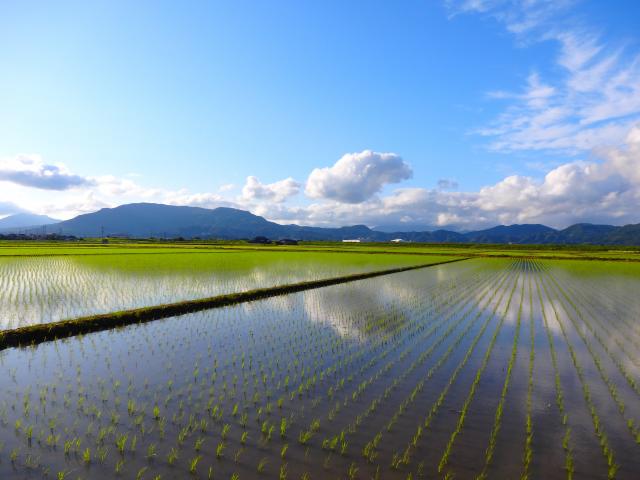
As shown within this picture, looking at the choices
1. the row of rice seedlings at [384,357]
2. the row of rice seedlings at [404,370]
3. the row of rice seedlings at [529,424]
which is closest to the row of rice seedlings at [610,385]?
the row of rice seedlings at [529,424]

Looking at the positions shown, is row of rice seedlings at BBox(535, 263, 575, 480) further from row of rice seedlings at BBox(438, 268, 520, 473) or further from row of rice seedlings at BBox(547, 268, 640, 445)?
row of rice seedlings at BBox(438, 268, 520, 473)

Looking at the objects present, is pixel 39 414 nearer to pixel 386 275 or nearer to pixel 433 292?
pixel 433 292

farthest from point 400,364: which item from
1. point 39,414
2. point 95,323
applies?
point 95,323

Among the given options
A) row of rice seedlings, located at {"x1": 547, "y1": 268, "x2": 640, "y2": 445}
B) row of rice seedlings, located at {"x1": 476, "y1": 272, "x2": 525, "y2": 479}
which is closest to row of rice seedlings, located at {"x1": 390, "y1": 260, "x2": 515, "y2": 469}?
row of rice seedlings, located at {"x1": 476, "y1": 272, "x2": 525, "y2": 479}

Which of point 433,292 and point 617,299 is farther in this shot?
point 433,292

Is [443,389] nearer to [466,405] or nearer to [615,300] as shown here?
[466,405]

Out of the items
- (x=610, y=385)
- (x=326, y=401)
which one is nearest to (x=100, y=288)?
(x=326, y=401)

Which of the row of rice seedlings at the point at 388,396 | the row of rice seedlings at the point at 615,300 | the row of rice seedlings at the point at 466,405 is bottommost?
the row of rice seedlings at the point at 466,405

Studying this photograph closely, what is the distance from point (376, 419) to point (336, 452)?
969 millimetres

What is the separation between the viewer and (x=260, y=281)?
60.8 ft

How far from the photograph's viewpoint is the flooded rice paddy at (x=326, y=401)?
4148 mm

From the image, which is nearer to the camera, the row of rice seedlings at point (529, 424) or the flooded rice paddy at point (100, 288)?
the row of rice seedlings at point (529, 424)

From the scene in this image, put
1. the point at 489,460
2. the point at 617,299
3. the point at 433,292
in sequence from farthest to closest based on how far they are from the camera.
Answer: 1. the point at 433,292
2. the point at 617,299
3. the point at 489,460

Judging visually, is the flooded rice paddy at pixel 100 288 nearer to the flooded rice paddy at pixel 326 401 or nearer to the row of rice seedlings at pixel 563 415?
the flooded rice paddy at pixel 326 401
